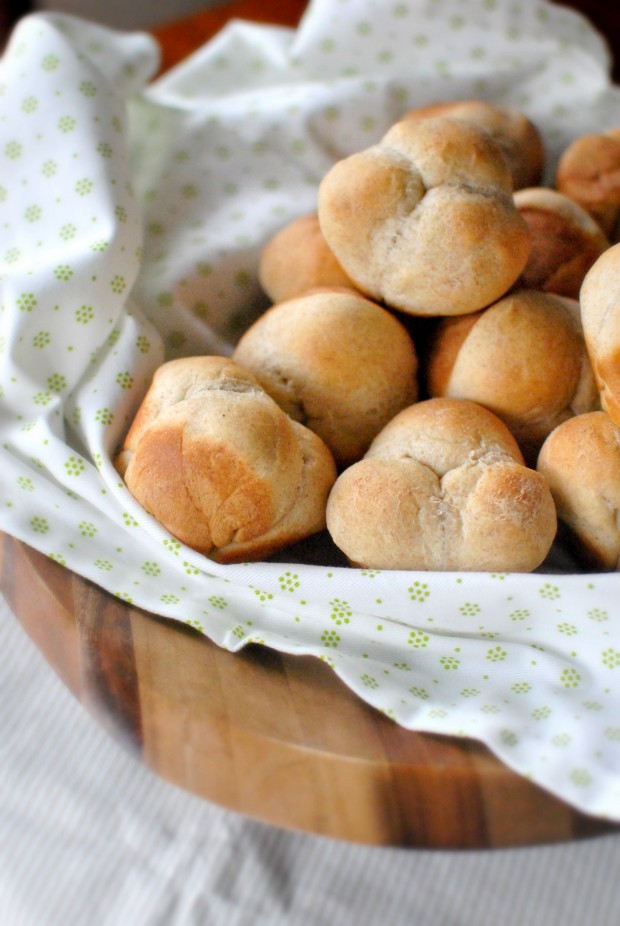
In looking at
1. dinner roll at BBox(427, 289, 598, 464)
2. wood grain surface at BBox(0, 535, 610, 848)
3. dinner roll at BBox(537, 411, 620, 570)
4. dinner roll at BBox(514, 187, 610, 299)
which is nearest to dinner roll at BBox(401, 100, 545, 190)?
dinner roll at BBox(514, 187, 610, 299)

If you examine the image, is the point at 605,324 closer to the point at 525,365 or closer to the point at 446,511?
the point at 525,365

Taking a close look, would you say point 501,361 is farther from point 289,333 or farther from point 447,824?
point 447,824

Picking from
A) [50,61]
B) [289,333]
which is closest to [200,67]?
[50,61]

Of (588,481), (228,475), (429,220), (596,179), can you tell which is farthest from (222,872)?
(596,179)

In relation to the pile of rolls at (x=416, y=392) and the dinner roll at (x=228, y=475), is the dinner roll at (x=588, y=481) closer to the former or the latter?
the pile of rolls at (x=416, y=392)

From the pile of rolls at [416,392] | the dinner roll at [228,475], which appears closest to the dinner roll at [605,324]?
the pile of rolls at [416,392]

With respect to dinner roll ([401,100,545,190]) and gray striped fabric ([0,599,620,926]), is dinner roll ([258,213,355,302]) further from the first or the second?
gray striped fabric ([0,599,620,926])
